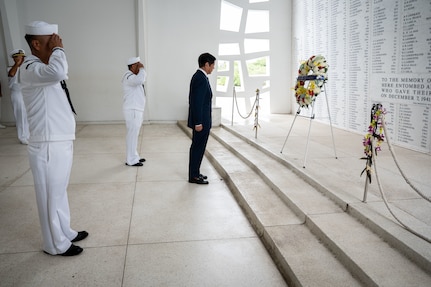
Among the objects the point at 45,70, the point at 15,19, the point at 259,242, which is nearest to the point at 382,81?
the point at 259,242

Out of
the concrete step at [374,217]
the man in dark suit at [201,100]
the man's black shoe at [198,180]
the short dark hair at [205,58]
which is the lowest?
the man's black shoe at [198,180]

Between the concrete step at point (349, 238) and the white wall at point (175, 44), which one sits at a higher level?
the white wall at point (175, 44)

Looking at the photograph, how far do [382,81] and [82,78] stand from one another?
351 inches

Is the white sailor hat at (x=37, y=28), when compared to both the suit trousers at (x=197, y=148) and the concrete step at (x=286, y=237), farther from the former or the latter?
the concrete step at (x=286, y=237)

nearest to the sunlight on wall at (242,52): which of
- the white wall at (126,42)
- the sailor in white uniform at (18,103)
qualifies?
the white wall at (126,42)

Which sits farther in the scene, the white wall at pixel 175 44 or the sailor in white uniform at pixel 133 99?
the white wall at pixel 175 44

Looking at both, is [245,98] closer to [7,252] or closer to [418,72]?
[418,72]

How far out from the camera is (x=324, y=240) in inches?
111

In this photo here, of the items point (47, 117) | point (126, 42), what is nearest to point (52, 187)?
point (47, 117)

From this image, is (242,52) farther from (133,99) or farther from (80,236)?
(80,236)

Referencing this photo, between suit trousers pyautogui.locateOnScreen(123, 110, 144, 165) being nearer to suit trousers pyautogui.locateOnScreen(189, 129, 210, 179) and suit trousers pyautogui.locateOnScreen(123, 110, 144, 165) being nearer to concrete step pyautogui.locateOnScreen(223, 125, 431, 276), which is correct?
suit trousers pyautogui.locateOnScreen(189, 129, 210, 179)

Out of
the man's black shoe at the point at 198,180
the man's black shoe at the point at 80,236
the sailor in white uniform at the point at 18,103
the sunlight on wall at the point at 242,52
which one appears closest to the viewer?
the man's black shoe at the point at 80,236

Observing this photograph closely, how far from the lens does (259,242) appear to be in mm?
3139

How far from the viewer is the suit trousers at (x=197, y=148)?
4.60 metres
